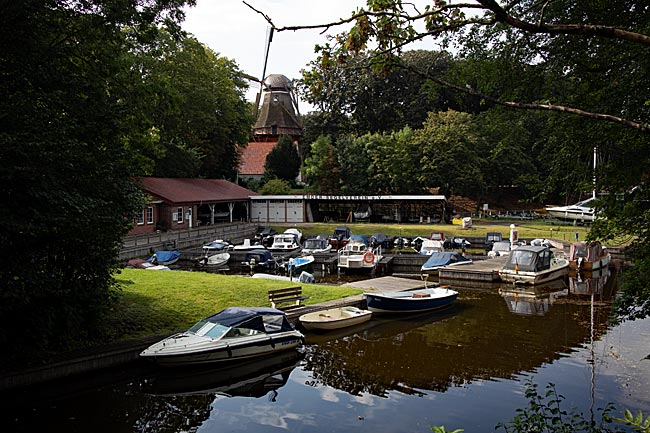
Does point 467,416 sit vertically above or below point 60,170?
below

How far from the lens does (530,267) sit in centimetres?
2798

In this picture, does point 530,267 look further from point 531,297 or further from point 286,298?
point 286,298

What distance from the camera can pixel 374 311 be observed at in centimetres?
1986

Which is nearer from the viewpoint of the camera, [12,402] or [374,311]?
[12,402]

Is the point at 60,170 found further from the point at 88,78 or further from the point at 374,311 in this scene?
the point at 374,311

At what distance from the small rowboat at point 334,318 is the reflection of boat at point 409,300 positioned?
0.70 meters

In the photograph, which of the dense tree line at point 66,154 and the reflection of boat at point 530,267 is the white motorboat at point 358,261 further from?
the dense tree line at point 66,154

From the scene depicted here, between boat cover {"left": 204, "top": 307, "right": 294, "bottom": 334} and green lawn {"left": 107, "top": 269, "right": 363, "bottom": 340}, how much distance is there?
148 cm

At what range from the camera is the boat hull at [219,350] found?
43.1 feet

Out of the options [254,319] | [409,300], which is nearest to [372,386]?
[254,319]

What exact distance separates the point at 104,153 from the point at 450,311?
15057 mm

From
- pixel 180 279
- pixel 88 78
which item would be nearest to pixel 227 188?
pixel 180 279

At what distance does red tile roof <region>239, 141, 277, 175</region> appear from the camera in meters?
73.2

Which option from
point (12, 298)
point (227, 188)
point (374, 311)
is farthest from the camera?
point (227, 188)
